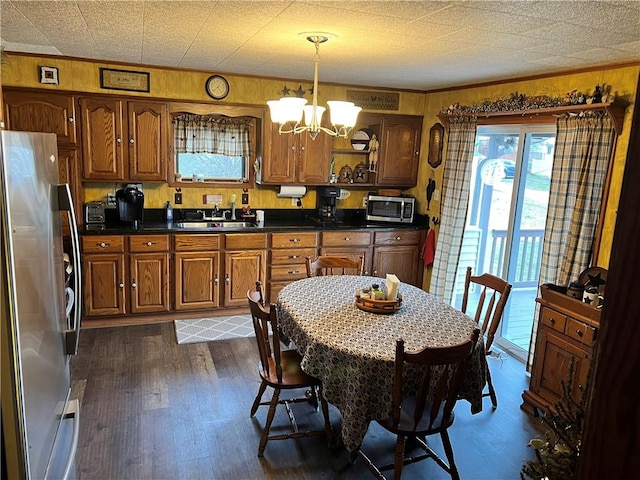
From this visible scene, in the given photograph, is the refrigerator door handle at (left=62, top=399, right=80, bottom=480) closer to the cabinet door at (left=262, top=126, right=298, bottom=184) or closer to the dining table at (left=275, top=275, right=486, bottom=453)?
the dining table at (left=275, top=275, right=486, bottom=453)

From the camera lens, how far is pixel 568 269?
3553mm

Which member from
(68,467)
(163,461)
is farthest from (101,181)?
(68,467)

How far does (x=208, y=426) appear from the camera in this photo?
3037mm

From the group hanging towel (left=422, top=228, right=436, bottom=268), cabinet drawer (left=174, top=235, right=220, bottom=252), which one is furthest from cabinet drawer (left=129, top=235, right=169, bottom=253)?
hanging towel (left=422, top=228, right=436, bottom=268)

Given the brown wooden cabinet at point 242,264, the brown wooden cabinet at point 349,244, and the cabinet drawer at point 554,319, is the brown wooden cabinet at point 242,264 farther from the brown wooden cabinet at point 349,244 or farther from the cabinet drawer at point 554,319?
the cabinet drawer at point 554,319

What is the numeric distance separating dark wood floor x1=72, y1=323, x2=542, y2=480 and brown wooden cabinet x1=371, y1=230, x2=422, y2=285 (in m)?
1.65

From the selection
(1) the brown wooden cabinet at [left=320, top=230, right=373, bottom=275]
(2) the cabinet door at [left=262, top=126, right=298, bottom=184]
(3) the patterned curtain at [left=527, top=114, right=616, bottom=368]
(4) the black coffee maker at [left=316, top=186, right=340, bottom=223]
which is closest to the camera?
(3) the patterned curtain at [left=527, top=114, right=616, bottom=368]

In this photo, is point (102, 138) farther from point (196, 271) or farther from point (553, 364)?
point (553, 364)

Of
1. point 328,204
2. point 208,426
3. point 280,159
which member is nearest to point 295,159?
point 280,159

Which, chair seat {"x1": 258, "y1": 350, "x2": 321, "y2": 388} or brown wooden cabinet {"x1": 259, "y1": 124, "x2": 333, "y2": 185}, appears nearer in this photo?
chair seat {"x1": 258, "y1": 350, "x2": 321, "y2": 388}

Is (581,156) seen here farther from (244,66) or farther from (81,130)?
(81,130)

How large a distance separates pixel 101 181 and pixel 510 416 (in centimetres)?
410

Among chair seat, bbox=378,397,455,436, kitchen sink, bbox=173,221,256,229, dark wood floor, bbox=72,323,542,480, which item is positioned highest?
kitchen sink, bbox=173,221,256,229

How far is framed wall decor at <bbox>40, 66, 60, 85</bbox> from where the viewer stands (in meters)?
4.21
